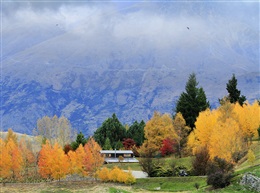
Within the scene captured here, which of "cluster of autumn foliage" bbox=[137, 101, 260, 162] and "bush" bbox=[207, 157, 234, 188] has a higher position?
"cluster of autumn foliage" bbox=[137, 101, 260, 162]

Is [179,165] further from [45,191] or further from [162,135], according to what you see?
[45,191]

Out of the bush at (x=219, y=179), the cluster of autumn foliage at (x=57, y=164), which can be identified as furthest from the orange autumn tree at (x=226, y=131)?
the cluster of autumn foliage at (x=57, y=164)

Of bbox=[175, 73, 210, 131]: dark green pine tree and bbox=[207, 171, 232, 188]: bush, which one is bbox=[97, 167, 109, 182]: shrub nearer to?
bbox=[207, 171, 232, 188]: bush

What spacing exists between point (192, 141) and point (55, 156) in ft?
91.0

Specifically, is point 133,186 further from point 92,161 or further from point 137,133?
point 137,133

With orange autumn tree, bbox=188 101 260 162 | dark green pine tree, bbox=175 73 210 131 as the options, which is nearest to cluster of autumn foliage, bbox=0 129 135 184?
orange autumn tree, bbox=188 101 260 162

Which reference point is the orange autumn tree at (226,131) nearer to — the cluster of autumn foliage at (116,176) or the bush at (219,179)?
the bush at (219,179)

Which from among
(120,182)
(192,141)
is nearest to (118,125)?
(192,141)

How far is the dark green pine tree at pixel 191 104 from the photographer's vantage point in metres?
96.1

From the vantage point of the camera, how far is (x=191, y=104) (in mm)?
97750

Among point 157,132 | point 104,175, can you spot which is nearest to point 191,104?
point 157,132

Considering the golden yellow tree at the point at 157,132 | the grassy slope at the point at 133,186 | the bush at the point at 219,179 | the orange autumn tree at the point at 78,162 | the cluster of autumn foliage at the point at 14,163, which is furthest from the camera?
the golden yellow tree at the point at 157,132

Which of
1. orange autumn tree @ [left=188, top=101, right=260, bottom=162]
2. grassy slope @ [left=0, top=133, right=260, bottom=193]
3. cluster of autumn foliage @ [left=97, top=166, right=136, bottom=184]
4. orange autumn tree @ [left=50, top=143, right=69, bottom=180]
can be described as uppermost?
orange autumn tree @ [left=188, top=101, right=260, bottom=162]

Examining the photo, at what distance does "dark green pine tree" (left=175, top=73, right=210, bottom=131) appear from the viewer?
96.1m
